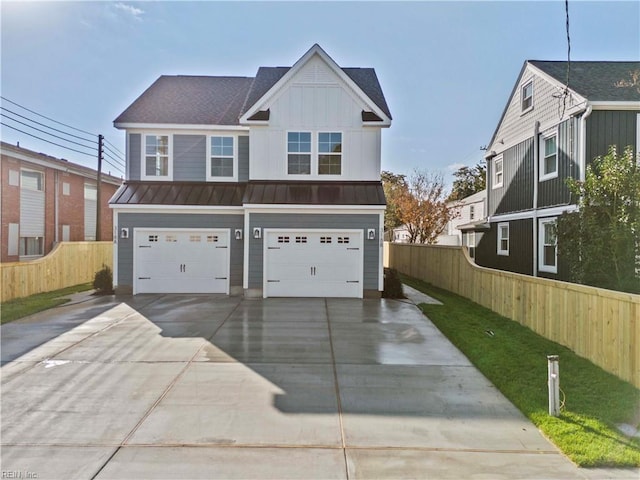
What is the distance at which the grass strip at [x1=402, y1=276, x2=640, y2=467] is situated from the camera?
159 inches

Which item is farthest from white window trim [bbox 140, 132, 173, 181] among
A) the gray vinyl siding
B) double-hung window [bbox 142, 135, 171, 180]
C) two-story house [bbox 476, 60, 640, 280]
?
two-story house [bbox 476, 60, 640, 280]

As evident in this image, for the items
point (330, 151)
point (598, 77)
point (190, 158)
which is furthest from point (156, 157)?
point (598, 77)

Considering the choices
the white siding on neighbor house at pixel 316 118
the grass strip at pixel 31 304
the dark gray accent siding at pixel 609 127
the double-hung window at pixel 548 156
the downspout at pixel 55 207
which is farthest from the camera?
the downspout at pixel 55 207

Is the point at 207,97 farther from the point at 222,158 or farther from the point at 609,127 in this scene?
the point at 609,127

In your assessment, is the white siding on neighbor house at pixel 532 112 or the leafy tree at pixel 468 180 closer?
the white siding on neighbor house at pixel 532 112

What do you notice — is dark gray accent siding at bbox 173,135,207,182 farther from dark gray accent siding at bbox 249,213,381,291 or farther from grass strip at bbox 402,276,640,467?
grass strip at bbox 402,276,640,467

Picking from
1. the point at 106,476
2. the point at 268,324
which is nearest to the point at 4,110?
the point at 268,324

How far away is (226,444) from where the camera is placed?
4121 millimetres

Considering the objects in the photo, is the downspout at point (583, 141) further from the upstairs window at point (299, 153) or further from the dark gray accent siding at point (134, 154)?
the dark gray accent siding at point (134, 154)

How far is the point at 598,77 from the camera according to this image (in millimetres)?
13875

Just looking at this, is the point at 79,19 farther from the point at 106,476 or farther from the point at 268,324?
the point at 106,476

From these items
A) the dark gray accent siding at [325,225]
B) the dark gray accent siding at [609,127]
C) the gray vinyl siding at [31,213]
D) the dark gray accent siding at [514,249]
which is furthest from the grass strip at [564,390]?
the gray vinyl siding at [31,213]

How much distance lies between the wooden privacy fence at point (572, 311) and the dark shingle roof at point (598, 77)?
654 cm

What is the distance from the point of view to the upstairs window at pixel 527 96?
15.7 meters
